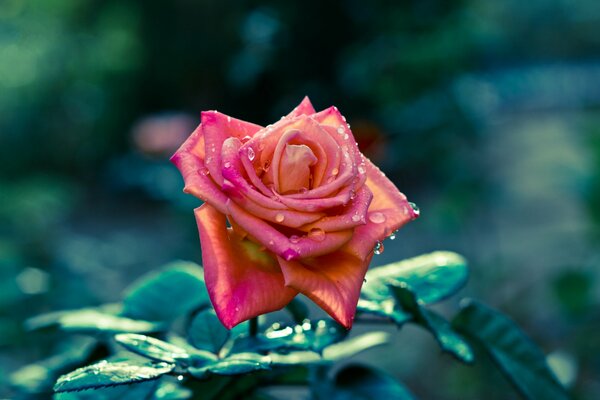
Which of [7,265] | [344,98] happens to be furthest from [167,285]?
[344,98]

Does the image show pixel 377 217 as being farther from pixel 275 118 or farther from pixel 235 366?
pixel 275 118

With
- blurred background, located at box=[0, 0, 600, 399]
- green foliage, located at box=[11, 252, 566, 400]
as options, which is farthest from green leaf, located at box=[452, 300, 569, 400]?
blurred background, located at box=[0, 0, 600, 399]

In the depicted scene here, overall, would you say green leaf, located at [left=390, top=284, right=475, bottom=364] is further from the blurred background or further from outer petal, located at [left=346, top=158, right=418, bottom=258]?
the blurred background

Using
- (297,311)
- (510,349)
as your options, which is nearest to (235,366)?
(297,311)

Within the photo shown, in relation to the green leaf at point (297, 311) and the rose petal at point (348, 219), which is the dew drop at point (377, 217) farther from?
the green leaf at point (297, 311)

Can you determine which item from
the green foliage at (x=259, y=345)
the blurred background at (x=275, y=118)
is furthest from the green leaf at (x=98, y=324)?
the blurred background at (x=275, y=118)
